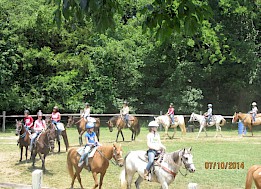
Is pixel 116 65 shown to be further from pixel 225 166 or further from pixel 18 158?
pixel 225 166

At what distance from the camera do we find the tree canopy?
1131 inches

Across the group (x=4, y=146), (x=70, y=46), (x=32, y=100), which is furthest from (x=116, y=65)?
(x=4, y=146)

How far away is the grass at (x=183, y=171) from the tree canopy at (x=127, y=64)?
25.4 feet

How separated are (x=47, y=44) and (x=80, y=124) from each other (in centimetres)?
1330

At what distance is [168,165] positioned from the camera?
30.3 feet

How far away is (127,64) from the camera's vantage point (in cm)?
3228

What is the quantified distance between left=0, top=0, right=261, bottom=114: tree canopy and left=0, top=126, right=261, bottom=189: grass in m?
7.73

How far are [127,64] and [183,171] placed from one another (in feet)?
63.6

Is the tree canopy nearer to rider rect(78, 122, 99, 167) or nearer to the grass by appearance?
the grass

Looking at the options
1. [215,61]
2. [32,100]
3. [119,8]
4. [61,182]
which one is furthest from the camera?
[215,61]

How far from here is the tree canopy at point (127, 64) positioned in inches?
1131
